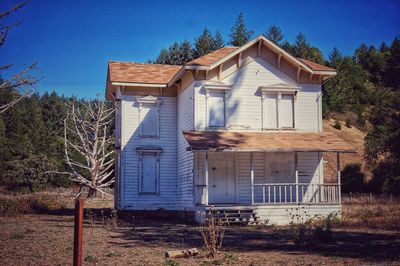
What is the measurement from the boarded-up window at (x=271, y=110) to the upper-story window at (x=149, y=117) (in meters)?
6.15

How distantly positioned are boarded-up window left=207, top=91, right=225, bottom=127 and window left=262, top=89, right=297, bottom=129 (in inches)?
84.5

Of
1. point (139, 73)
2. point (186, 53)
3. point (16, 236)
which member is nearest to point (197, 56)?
point (186, 53)

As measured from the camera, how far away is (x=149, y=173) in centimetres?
2594

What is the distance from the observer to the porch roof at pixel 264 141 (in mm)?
20922

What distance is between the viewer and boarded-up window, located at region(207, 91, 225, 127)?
75.9ft

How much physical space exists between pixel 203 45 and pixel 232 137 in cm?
3626

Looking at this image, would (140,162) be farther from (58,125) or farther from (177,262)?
(58,125)

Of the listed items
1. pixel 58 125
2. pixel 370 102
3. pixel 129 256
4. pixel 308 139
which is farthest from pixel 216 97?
pixel 370 102

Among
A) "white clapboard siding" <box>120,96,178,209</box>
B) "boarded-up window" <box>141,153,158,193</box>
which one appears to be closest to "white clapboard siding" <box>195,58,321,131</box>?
"white clapboard siding" <box>120,96,178,209</box>

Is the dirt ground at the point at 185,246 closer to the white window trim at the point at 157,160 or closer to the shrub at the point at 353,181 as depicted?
the white window trim at the point at 157,160

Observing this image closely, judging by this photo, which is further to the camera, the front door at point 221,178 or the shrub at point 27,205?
the shrub at point 27,205

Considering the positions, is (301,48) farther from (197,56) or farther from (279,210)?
(279,210)

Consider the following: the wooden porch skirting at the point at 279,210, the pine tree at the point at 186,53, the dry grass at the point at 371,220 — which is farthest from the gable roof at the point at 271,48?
the pine tree at the point at 186,53

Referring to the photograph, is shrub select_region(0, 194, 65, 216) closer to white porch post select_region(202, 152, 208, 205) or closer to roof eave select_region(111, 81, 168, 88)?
roof eave select_region(111, 81, 168, 88)
